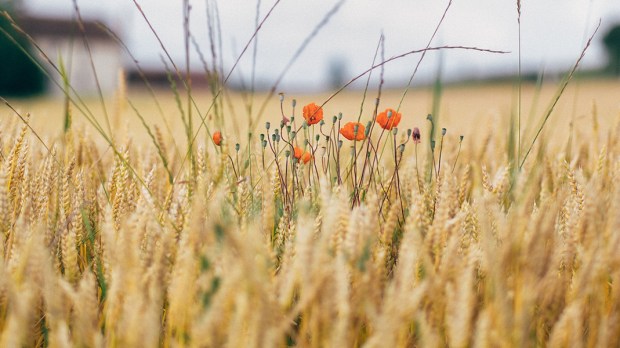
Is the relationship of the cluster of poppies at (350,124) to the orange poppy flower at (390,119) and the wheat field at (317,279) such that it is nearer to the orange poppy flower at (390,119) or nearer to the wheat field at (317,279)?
the orange poppy flower at (390,119)

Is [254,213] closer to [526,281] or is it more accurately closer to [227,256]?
[227,256]

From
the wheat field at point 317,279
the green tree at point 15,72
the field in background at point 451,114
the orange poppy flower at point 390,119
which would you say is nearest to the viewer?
the wheat field at point 317,279

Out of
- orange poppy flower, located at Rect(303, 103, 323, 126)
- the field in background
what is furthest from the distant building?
orange poppy flower, located at Rect(303, 103, 323, 126)

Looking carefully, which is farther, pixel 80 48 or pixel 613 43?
pixel 613 43

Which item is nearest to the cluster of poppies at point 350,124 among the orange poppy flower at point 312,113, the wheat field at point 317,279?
the orange poppy flower at point 312,113

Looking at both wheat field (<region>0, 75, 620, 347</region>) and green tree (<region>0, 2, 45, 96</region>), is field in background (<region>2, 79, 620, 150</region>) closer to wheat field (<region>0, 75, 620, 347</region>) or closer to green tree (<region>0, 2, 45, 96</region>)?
wheat field (<region>0, 75, 620, 347</region>)

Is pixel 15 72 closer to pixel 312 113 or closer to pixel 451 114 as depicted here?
pixel 451 114

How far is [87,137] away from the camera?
160cm

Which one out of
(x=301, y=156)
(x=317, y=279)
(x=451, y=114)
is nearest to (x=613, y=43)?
(x=451, y=114)

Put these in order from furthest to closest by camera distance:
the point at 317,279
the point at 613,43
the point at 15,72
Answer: the point at 613,43 → the point at 15,72 → the point at 317,279

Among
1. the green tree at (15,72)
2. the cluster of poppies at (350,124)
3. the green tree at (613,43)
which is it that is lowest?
the cluster of poppies at (350,124)

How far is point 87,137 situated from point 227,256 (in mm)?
1109

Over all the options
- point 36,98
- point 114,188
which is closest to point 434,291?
point 114,188

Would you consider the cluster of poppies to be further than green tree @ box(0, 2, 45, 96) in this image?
No
